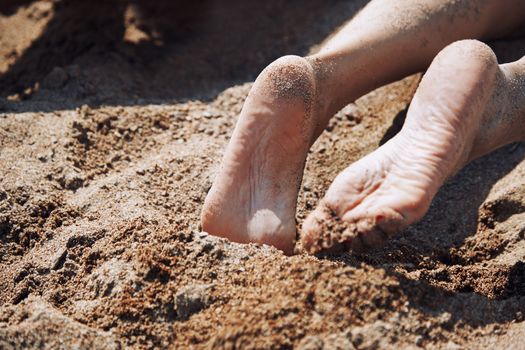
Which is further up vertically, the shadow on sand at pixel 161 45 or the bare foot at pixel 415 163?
the shadow on sand at pixel 161 45

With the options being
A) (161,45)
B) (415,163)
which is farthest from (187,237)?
(161,45)

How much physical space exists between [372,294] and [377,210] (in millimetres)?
170

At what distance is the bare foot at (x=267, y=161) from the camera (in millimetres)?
1551

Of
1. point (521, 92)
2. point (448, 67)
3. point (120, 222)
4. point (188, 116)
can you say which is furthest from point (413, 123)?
point (188, 116)

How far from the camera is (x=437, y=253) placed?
1698 millimetres

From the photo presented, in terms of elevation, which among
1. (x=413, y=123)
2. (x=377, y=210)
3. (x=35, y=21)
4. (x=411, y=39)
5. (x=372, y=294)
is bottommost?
(x=372, y=294)

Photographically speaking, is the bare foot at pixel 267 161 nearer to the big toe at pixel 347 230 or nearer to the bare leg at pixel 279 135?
the bare leg at pixel 279 135

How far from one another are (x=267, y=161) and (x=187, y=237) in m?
0.27

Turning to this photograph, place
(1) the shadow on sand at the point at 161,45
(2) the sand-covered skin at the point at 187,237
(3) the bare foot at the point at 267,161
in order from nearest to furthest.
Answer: (2) the sand-covered skin at the point at 187,237 < (3) the bare foot at the point at 267,161 < (1) the shadow on sand at the point at 161,45

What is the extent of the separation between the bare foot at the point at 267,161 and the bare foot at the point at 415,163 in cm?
14

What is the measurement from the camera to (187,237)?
1493 mm

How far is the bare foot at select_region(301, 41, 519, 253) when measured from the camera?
4.49ft

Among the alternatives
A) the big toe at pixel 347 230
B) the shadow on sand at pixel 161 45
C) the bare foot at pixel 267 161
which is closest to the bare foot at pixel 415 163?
the big toe at pixel 347 230

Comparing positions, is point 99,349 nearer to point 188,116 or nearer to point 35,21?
point 188,116
